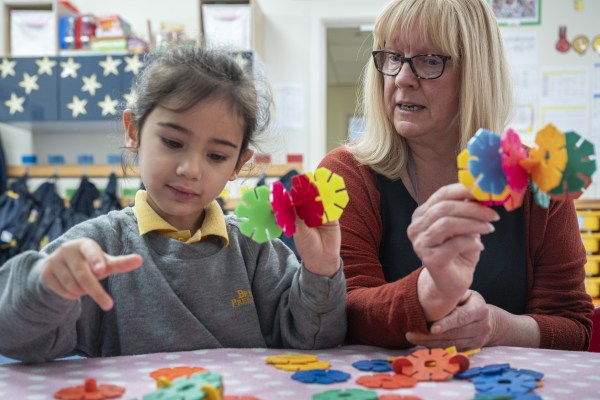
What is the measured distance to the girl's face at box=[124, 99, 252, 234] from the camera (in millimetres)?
952

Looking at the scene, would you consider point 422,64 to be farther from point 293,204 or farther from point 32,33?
point 32,33

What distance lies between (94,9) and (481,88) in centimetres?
280

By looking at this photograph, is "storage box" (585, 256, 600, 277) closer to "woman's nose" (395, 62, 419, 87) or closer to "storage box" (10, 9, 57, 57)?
"woman's nose" (395, 62, 419, 87)

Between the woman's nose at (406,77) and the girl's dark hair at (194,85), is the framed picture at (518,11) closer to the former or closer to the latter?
Result: the woman's nose at (406,77)

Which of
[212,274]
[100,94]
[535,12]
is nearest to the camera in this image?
[212,274]

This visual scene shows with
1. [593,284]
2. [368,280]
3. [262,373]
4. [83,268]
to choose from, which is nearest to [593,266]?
[593,284]

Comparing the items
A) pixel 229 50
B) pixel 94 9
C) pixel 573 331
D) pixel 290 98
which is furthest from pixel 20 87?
pixel 573 331

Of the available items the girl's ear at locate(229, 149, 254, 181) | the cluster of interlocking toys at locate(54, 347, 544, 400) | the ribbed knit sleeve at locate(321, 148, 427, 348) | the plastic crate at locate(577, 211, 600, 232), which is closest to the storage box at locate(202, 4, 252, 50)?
the plastic crate at locate(577, 211, 600, 232)

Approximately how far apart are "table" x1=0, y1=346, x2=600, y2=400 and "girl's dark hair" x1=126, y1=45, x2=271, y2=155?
38 cm

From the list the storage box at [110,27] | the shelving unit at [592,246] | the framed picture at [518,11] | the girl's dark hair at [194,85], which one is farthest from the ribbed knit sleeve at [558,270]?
the storage box at [110,27]

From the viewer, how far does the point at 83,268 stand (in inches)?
27.5

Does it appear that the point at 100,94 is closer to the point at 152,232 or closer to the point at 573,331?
the point at 152,232

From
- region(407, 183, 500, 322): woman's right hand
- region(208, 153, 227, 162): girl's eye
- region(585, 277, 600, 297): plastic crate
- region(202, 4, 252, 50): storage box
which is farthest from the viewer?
region(202, 4, 252, 50): storage box

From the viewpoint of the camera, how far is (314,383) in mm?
723
